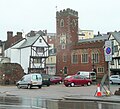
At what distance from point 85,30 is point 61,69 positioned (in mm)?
81890

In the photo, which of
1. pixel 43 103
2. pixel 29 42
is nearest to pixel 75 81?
pixel 43 103

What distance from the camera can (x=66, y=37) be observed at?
95.4 metres

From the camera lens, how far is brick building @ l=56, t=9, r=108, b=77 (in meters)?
84.2

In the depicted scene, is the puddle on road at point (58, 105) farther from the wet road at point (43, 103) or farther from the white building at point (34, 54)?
the white building at point (34, 54)

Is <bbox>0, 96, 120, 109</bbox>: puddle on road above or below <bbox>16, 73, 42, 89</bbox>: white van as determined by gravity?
below

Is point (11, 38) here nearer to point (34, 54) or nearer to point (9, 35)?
point (9, 35)

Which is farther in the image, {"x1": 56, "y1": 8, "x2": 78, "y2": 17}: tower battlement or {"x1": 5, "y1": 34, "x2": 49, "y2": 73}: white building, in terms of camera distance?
{"x1": 56, "y1": 8, "x2": 78, "y2": 17}: tower battlement

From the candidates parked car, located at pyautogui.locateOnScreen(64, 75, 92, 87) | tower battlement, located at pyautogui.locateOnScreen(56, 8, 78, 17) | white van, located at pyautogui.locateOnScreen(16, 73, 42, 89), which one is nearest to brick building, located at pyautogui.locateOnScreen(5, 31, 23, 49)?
tower battlement, located at pyautogui.locateOnScreen(56, 8, 78, 17)

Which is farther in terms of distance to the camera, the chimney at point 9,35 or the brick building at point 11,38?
the chimney at point 9,35

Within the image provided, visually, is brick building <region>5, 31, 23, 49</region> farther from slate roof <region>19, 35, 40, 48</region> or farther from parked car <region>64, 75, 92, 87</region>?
parked car <region>64, 75, 92, 87</region>

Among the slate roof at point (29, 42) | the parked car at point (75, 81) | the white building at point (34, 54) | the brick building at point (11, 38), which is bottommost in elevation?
the parked car at point (75, 81)

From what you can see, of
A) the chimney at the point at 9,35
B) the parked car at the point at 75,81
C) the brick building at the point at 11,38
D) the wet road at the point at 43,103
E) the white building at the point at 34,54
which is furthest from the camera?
the chimney at the point at 9,35

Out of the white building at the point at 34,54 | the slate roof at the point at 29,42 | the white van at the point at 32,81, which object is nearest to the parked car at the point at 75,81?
the white van at the point at 32,81

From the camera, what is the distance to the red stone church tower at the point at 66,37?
9406 cm
